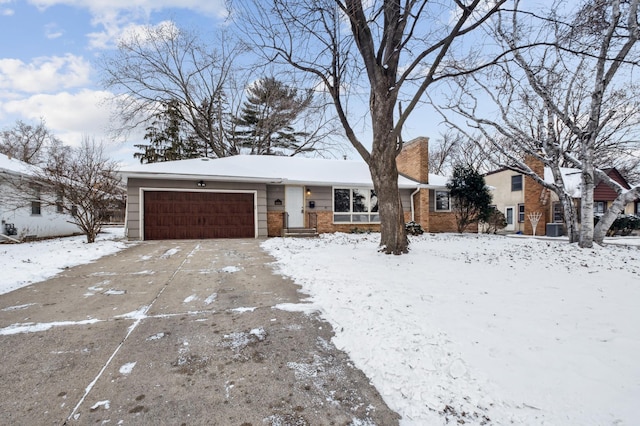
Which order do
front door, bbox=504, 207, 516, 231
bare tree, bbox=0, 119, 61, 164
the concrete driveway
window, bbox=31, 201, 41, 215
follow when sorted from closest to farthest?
the concrete driveway
window, bbox=31, 201, 41, 215
front door, bbox=504, 207, 516, 231
bare tree, bbox=0, 119, 61, 164

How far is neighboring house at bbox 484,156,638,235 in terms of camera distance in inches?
672

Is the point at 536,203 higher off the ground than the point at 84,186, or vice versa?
the point at 84,186

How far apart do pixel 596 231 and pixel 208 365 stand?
38.8 feet

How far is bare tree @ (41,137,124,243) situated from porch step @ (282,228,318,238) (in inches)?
255

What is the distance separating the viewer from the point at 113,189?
10.5m

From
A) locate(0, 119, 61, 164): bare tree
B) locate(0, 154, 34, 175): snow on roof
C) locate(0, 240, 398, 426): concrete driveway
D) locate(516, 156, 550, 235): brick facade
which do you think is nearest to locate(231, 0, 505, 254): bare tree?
locate(0, 240, 398, 426): concrete driveway

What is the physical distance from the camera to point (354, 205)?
1366 centimetres

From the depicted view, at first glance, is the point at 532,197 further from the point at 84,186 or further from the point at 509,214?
the point at 84,186

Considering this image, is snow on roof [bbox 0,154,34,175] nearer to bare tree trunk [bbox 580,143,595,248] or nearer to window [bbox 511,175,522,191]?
bare tree trunk [bbox 580,143,595,248]

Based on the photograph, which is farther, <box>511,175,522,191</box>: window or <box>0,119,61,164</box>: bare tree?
<box>0,119,61,164</box>: bare tree

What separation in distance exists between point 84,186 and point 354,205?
10.3 metres

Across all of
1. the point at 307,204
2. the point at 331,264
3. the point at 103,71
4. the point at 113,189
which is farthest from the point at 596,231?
the point at 103,71

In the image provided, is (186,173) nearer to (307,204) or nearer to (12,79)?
(307,204)

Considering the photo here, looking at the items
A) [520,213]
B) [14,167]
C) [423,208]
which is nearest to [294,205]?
[423,208]
